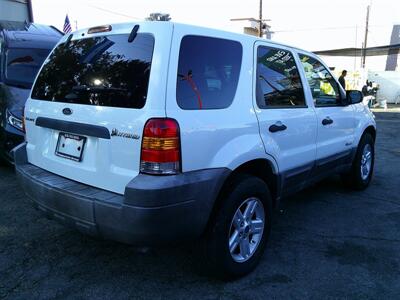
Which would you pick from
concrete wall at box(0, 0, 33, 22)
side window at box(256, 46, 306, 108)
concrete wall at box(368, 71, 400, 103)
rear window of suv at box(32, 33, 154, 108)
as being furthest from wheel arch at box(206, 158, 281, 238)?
concrete wall at box(368, 71, 400, 103)

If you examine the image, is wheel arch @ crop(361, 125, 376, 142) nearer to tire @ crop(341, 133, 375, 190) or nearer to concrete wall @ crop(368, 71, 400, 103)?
tire @ crop(341, 133, 375, 190)

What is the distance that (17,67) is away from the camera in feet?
22.0

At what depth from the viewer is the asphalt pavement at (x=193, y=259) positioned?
3.01 meters

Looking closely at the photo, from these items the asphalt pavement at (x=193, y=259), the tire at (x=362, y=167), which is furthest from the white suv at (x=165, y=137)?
the tire at (x=362, y=167)

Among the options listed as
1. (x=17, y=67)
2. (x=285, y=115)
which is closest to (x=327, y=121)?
(x=285, y=115)

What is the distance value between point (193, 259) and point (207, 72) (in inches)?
53.6

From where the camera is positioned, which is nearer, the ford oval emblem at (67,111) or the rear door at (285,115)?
the ford oval emblem at (67,111)

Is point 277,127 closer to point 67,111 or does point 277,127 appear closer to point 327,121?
point 327,121

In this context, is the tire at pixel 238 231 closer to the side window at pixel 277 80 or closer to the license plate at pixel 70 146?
the side window at pixel 277 80

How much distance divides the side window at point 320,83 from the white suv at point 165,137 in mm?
489

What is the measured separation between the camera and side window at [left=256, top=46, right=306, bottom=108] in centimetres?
338

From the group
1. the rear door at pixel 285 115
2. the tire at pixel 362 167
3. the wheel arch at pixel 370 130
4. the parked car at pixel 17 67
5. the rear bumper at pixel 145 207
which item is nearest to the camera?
the rear bumper at pixel 145 207

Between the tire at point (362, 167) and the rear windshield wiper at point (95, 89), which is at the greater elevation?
the rear windshield wiper at point (95, 89)

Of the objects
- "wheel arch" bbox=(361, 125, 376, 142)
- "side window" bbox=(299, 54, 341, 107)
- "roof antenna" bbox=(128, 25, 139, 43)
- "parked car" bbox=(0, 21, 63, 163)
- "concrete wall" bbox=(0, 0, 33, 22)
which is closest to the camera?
"roof antenna" bbox=(128, 25, 139, 43)
